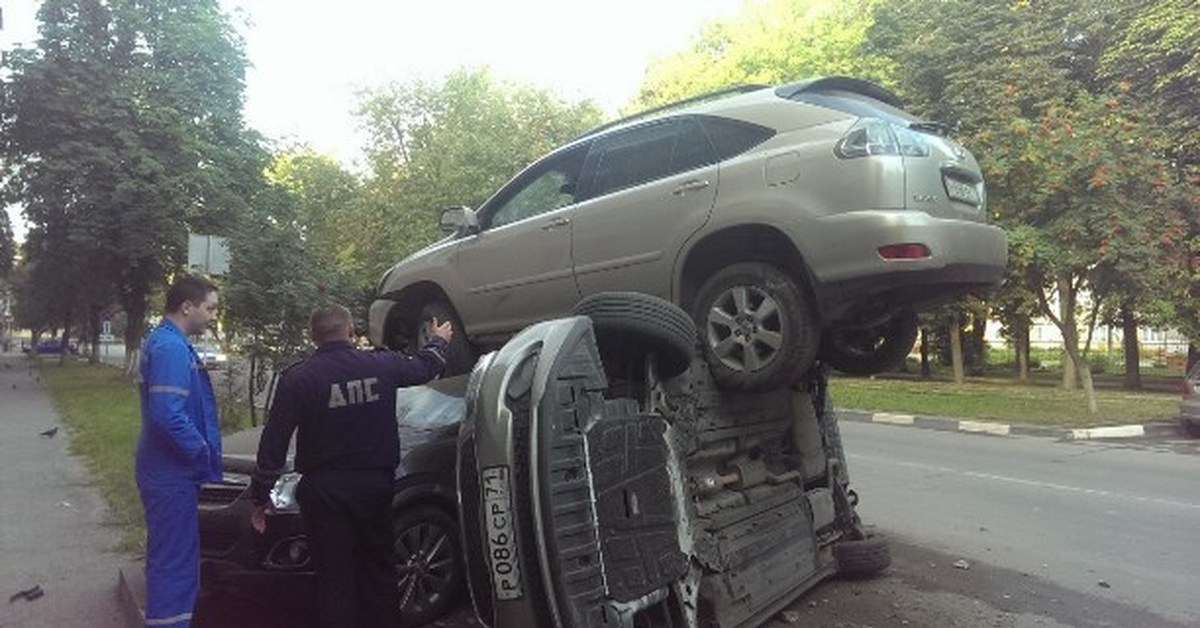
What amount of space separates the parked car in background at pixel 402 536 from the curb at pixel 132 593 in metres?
0.34

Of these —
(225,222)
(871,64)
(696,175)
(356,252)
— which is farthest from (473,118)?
(696,175)

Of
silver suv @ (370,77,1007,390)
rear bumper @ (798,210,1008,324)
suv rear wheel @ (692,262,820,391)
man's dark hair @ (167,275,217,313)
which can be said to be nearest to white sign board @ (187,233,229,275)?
silver suv @ (370,77,1007,390)

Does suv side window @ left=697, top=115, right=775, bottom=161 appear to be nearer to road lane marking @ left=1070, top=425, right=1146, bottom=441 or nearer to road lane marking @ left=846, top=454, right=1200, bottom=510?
road lane marking @ left=846, top=454, right=1200, bottom=510

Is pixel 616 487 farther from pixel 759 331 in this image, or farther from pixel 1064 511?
pixel 1064 511

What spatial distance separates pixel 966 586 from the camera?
5.67m

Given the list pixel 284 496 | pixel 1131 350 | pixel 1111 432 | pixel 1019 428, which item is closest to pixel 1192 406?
pixel 1111 432

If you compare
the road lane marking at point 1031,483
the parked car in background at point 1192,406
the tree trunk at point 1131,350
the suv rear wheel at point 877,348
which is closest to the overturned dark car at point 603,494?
the suv rear wheel at point 877,348

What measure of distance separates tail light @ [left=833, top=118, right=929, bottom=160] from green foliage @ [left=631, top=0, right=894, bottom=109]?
19269mm

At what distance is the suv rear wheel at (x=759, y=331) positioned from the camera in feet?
14.7

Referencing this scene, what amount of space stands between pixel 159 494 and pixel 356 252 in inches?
941

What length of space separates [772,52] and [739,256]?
901 inches

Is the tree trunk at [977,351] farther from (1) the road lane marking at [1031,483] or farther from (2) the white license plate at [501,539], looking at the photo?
(2) the white license plate at [501,539]

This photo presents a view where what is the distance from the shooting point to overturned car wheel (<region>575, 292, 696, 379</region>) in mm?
3834

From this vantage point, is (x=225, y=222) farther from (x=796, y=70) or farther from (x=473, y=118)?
(x=796, y=70)
